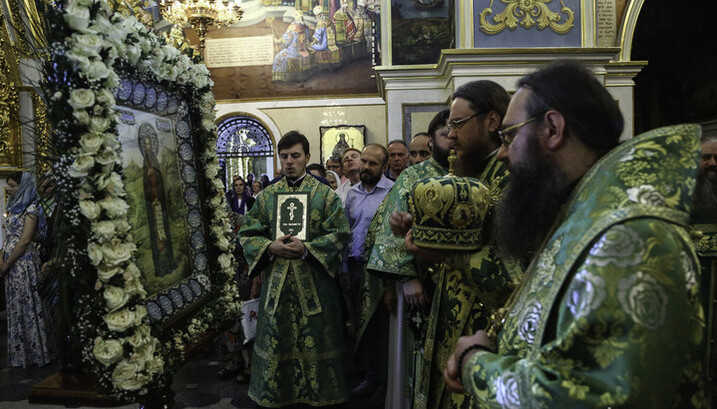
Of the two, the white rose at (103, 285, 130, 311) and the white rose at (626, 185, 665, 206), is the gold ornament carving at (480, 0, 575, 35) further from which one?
the white rose at (626, 185, 665, 206)

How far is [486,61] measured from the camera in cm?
589

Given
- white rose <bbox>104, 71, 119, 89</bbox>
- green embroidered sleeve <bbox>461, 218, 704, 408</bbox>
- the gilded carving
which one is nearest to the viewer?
green embroidered sleeve <bbox>461, 218, 704, 408</bbox>

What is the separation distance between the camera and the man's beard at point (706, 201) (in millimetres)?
3404

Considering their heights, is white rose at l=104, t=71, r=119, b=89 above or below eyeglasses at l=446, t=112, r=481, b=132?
above

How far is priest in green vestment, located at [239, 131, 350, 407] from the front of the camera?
3.51 metres

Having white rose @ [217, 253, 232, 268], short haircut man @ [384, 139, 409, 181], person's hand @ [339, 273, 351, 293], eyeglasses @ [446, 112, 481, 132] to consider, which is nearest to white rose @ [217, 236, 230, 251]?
white rose @ [217, 253, 232, 268]

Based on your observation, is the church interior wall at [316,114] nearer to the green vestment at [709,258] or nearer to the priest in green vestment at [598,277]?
the green vestment at [709,258]

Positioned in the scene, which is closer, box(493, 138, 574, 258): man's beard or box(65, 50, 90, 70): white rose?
box(493, 138, 574, 258): man's beard

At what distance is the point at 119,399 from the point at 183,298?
511 millimetres

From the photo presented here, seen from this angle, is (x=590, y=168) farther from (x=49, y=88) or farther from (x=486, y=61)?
(x=486, y=61)

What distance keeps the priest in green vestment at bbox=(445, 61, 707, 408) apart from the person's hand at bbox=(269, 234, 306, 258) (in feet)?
7.36

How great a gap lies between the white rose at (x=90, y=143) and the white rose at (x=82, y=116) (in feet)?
0.15

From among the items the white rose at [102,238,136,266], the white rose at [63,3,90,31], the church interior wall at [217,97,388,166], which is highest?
the church interior wall at [217,97,388,166]

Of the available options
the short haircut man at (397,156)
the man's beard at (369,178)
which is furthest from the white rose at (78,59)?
the short haircut man at (397,156)
